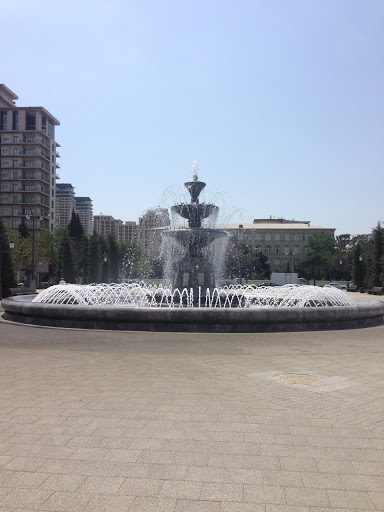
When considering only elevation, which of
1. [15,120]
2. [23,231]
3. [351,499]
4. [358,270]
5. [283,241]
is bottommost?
[351,499]

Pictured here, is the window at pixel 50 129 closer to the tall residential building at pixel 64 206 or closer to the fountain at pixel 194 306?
the tall residential building at pixel 64 206

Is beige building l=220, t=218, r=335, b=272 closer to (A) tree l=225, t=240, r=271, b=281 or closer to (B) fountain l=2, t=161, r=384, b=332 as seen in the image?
(A) tree l=225, t=240, r=271, b=281

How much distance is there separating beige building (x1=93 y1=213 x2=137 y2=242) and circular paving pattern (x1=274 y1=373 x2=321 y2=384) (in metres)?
148

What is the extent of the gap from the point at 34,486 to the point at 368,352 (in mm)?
7305

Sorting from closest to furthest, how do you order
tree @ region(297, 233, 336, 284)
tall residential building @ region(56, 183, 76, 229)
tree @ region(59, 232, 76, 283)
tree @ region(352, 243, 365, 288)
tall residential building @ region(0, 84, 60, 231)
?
1. tree @ region(352, 243, 365, 288)
2. tree @ region(59, 232, 76, 283)
3. tall residential building @ region(0, 84, 60, 231)
4. tree @ region(297, 233, 336, 284)
5. tall residential building @ region(56, 183, 76, 229)

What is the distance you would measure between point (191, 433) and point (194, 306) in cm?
1308

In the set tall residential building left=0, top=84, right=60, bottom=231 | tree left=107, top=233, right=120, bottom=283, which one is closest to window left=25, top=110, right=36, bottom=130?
tall residential building left=0, top=84, right=60, bottom=231

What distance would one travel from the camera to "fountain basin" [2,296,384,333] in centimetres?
1206

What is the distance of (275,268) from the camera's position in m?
118

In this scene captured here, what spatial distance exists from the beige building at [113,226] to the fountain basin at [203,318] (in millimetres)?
141913

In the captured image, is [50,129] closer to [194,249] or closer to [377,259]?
[377,259]

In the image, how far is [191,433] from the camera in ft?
14.8

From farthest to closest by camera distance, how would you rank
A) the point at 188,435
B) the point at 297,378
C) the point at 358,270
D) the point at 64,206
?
the point at 64,206 < the point at 358,270 < the point at 297,378 < the point at 188,435

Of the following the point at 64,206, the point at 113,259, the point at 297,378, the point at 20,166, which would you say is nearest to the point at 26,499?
the point at 297,378
